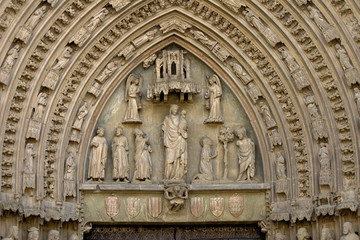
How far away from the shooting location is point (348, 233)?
10852mm

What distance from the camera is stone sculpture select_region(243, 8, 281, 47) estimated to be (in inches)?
477

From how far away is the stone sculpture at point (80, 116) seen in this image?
1217 cm

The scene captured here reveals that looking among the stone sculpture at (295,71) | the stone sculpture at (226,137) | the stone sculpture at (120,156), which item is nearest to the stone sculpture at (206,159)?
the stone sculpture at (226,137)

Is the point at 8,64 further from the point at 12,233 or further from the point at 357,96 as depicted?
the point at 357,96

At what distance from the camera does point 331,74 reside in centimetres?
1154

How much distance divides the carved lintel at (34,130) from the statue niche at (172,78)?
2.10 metres

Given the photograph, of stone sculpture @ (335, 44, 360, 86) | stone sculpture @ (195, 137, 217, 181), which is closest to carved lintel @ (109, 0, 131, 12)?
stone sculpture @ (195, 137, 217, 181)

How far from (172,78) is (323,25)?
2778 mm

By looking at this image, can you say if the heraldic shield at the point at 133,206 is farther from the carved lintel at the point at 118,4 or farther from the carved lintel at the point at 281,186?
the carved lintel at the point at 118,4

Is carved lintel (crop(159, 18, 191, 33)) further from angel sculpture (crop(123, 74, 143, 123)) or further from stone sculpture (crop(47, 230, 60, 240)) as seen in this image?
stone sculpture (crop(47, 230, 60, 240))

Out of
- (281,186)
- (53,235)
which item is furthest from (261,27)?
(53,235)

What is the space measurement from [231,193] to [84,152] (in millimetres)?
2630

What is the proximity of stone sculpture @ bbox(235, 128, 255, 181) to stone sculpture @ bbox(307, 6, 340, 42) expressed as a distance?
7.54ft

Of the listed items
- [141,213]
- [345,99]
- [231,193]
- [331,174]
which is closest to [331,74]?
[345,99]
